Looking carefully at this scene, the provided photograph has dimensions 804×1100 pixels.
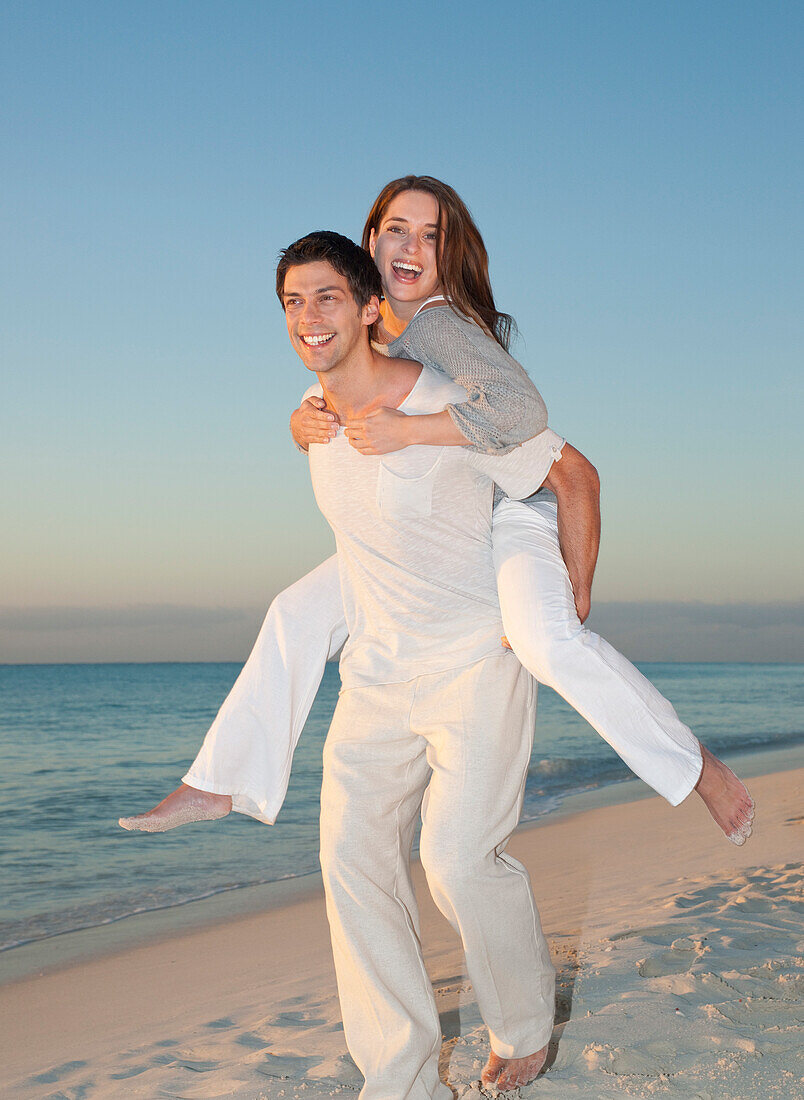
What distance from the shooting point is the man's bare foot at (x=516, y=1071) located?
2.88 meters

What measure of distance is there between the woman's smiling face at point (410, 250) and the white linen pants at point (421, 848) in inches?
49.5

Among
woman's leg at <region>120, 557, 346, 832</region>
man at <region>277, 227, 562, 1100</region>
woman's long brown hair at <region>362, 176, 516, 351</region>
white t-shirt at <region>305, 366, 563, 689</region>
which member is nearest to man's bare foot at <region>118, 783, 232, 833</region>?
woman's leg at <region>120, 557, 346, 832</region>

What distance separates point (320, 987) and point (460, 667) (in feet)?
8.24

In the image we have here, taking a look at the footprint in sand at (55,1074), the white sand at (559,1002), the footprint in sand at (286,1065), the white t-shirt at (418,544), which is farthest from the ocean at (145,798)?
the white t-shirt at (418,544)

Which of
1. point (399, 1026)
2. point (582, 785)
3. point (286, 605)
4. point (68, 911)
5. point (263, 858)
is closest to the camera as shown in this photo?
point (399, 1026)

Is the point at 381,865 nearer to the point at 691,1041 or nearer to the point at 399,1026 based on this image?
the point at 399,1026

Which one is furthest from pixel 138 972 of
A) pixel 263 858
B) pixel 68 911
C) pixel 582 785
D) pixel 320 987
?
pixel 582 785

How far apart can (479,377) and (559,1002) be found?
2.31m

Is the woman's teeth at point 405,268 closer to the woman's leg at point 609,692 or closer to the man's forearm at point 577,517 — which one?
the man's forearm at point 577,517

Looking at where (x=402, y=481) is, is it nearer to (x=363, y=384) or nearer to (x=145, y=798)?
(x=363, y=384)

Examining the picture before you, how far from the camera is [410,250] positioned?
317cm

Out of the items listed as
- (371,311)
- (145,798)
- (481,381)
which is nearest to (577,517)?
(481,381)

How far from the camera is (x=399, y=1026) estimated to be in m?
2.53

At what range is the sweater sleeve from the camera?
2.60 metres
